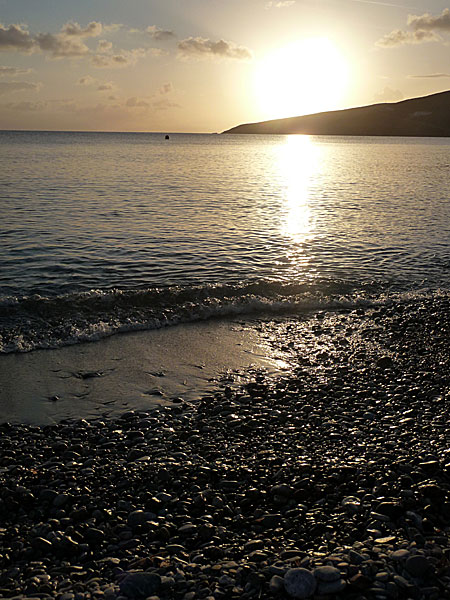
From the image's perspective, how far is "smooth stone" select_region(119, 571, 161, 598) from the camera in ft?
17.1

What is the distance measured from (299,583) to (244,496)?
80.4 inches

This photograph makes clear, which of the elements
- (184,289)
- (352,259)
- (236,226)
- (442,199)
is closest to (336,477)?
(184,289)

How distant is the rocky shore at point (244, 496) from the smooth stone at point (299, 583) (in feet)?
0.05

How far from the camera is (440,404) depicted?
32.7 ft

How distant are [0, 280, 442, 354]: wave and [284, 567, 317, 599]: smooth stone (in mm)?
10144

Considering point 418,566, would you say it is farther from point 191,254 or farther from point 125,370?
point 191,254

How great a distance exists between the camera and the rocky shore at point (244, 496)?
539 cm

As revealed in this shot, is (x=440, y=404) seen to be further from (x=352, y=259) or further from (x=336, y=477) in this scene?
(x=352, y=259)

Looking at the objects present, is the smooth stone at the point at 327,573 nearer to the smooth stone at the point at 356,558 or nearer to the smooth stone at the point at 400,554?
the smooth stone at the point at 356,558

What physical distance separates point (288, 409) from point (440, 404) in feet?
10.1

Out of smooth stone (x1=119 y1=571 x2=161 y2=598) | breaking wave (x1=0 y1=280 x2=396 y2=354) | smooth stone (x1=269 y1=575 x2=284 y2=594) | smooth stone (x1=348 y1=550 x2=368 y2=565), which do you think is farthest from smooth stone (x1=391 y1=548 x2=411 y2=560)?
breaking wave (x1=0 y1=280 x2=396 y2=354)

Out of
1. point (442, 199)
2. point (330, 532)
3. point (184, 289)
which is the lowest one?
point (330, 532)

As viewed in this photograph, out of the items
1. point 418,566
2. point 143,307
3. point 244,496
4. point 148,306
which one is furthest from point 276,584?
point 148,306

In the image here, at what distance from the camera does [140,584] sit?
527cm
